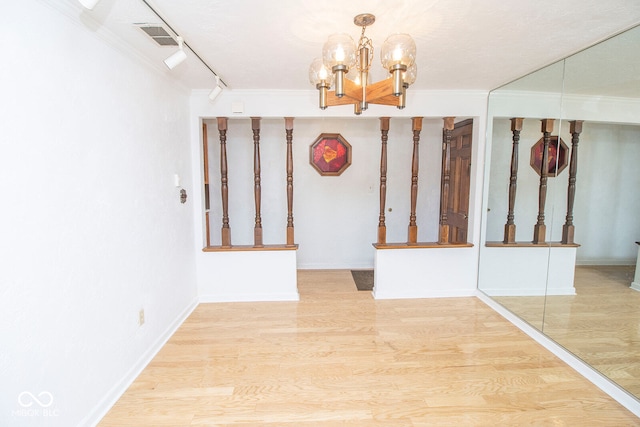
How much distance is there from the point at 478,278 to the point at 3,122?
13.2ft

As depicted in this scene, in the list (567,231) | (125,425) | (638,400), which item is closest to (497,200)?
(567,231)

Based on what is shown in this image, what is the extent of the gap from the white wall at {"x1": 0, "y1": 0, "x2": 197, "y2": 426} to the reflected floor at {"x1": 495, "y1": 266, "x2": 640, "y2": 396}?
→ 10.6 ft

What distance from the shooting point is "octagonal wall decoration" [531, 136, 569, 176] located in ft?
7.70

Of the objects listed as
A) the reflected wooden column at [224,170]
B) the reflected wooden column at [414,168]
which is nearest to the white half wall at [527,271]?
the reflected wooden column at [414,168]

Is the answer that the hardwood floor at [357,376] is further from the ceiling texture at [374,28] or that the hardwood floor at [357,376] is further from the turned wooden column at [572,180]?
the ceiling texture at [374,28]

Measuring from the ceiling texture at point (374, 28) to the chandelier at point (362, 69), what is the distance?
0.24m

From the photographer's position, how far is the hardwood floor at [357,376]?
1.74 m

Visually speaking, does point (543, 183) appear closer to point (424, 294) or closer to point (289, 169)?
point (424, 294)

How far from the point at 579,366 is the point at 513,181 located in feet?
5.54

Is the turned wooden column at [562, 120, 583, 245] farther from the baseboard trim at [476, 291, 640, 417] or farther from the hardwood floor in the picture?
the hardwood floor

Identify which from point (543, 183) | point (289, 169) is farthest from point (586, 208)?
point (289, 169)

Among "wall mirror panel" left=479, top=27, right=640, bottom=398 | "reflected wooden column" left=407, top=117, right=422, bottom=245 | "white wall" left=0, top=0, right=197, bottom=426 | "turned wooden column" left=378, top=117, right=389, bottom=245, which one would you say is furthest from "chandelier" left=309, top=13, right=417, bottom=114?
"reflected wooden column" left=407, top=117, right=422, bottom=245

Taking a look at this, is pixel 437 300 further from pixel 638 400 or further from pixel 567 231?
pixel 638 400

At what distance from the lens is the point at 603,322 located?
6.82ft
